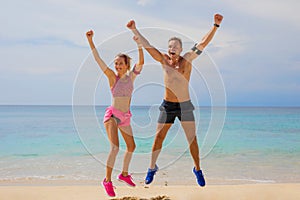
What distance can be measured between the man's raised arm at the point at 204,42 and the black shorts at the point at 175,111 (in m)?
0.66

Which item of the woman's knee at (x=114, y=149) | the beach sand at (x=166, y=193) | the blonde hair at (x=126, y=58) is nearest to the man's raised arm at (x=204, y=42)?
the blonde hair at (x=126, y=58)

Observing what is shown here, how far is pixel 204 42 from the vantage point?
5.43 metres

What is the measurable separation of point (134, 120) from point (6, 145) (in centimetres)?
1619

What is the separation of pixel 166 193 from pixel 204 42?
4.52 meters

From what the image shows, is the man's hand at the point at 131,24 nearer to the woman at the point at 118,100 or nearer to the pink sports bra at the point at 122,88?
the woman at the point at 118,100

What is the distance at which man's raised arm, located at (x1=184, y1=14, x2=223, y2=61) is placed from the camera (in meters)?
5.40

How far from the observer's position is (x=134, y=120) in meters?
5.54

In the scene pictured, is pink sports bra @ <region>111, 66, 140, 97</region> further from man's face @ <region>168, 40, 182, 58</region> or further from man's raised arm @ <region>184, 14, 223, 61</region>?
man's raised arm @ <region>184, 14, 223, 61</region>

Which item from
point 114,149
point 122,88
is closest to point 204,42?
point 122,88

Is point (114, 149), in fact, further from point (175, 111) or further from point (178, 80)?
point (178, 80)

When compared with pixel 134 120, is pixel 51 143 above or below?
below

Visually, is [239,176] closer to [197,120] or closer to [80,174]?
[80,174]

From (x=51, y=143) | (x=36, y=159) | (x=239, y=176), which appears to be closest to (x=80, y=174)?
(x=36, y=159)

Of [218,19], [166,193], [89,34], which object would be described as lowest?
[166,193]
